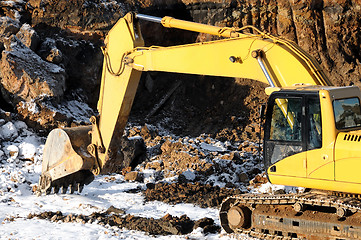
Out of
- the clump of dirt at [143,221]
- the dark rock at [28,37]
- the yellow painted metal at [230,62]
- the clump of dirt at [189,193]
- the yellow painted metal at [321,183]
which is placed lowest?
the clump of dirt at [143,221]

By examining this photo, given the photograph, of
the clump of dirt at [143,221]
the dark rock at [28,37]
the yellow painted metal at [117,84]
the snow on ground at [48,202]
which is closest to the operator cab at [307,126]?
the snow on ground at [48,202]

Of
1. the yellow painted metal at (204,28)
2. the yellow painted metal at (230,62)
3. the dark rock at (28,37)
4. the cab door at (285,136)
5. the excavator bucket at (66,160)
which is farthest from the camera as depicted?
the dark rock at (28,37)

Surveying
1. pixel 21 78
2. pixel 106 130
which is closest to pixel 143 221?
pixel 106 130

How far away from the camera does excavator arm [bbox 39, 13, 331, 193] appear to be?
711 centimetres

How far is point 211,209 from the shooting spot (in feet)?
30.5

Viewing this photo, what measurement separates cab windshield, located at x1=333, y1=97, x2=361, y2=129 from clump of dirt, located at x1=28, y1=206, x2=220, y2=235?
2657mm

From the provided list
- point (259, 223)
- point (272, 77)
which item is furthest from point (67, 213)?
point (272, 77)

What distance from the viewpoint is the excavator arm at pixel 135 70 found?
7.11 m

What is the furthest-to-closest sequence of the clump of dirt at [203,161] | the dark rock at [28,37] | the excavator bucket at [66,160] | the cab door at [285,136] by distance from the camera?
the dark rock at [28,37], the clump of dirt at [203,161], the excavator bucket at [66,160], the cab door at [285,136]

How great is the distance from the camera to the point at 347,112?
6.52 meters

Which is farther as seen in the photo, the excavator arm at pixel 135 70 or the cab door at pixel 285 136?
the excavator arm at pixel 135 70

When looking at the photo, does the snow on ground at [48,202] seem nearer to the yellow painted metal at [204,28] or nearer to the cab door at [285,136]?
the cab door at [285,136]

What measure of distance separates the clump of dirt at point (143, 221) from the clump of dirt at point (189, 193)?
1042 mm

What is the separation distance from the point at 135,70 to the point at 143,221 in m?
2.50
